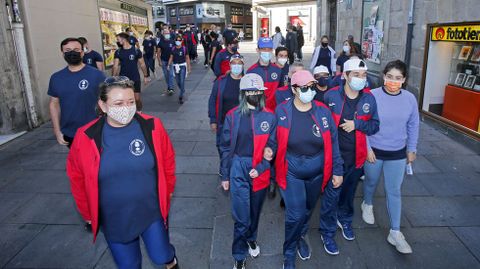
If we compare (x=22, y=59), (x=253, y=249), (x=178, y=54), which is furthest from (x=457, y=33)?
(x=22, y=59)

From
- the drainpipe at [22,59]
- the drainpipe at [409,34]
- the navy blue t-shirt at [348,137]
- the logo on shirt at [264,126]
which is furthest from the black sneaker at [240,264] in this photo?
the drainpipe at [409,34]

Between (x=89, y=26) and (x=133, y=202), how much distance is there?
1082cm

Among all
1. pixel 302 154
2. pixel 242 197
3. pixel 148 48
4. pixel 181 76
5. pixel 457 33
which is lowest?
pixel 242 197

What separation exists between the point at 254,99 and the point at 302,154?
2.19ft

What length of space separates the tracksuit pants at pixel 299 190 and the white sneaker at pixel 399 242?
1.13 meters

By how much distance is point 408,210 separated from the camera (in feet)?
15.9

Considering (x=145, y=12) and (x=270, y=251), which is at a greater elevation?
(x=145, y=12)

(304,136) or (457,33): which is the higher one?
(457,33)

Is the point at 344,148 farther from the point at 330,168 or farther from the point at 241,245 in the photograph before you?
the point at 241,245

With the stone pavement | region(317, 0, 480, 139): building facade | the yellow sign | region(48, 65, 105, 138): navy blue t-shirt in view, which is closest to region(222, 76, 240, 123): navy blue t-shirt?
the stone pavement

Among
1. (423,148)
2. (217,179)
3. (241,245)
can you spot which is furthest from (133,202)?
(423,148)

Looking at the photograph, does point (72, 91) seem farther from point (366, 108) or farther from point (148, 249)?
point (366, 108)

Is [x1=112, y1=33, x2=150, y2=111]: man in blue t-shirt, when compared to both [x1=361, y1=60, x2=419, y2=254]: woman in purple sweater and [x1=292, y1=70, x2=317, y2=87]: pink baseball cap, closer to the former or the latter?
[x1=292, y1=70, x2=317, y2=87]: pink baseball cap

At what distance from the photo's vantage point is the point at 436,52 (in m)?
8.46
